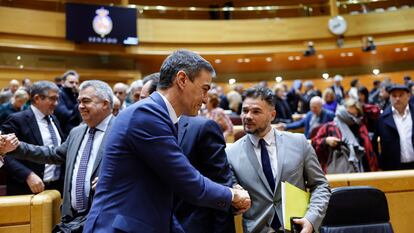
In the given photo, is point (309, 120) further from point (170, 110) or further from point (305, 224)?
point (170, 110)

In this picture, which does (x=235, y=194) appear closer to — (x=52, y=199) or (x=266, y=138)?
(x=266, y=138)

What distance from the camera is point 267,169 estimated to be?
210cm

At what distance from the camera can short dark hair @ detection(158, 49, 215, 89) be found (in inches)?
61.5

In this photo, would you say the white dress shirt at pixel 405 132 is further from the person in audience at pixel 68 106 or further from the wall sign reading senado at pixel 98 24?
the wall sign reading senado at pixel 98 24

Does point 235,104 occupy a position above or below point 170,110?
below

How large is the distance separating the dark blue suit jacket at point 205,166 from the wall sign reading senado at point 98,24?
34.0 feet

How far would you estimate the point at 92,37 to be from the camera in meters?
11.5

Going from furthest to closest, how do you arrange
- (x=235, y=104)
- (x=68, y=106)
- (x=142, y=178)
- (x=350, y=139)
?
1. (x=235, y=104)
2. (x=68, y=106)
3. (x=350, y=139)
4. (x=142, y=178)

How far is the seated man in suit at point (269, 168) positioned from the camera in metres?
1.98

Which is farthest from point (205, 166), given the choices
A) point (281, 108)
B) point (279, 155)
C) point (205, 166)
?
point (281, 108)

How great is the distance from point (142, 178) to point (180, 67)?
454 millimetres

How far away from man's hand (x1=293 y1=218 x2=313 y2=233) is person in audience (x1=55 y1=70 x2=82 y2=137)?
2.81 metres

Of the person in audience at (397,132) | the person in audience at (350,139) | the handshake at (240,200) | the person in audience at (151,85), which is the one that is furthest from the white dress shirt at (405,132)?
the handshake at (240,200)

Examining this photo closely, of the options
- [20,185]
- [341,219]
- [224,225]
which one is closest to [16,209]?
[20,185]
